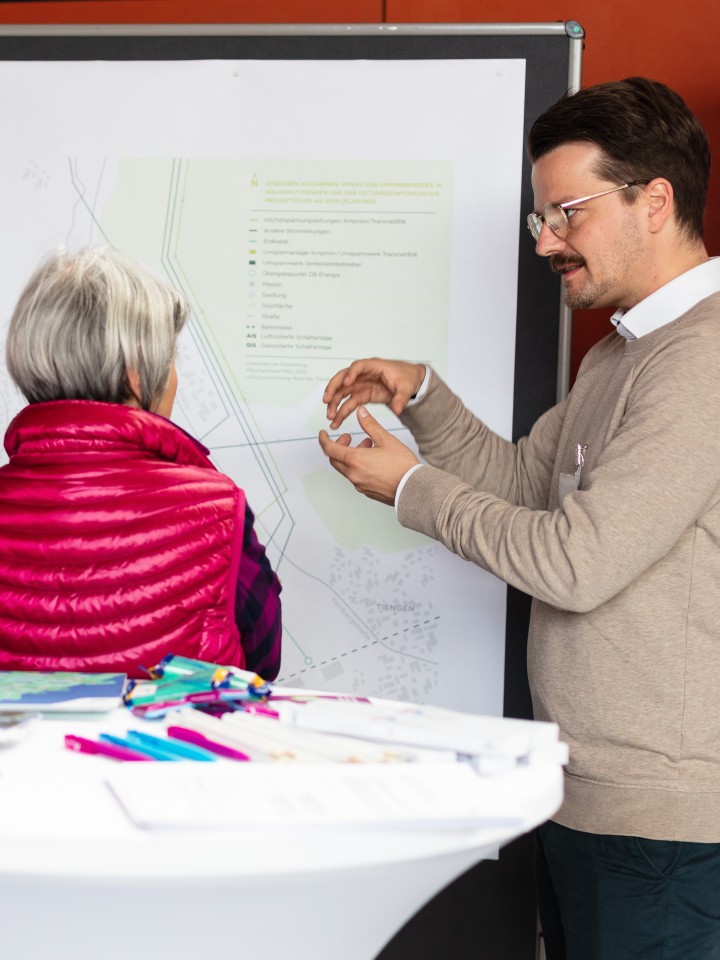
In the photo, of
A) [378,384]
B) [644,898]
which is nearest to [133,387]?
[378,384]

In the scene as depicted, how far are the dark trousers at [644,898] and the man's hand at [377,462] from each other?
576mm

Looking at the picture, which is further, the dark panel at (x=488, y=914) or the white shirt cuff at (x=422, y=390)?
the dark panel at (x=488, y=914)

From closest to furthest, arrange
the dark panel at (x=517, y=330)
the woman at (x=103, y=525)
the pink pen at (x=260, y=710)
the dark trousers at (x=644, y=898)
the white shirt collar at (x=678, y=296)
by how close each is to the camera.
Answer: the pink pen at (x=260, y=710) → the woman at (x=103, y=525) → the dark trousers at (x=644, y=898) → the white shirt collar at (x=678, y=296) → the dark panel at (x=517, y=330)

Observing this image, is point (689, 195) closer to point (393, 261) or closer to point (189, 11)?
point (393, 261)

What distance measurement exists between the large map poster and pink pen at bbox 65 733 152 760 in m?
1.34

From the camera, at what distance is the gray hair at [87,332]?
1.26 meters

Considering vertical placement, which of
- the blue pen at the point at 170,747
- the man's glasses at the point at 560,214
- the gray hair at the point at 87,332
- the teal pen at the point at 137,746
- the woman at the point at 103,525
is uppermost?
the man's glasses at the point at 560,214

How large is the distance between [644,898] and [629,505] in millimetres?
543

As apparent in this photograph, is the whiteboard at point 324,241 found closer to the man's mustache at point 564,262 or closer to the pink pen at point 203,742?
the man's mustache at point 564,262

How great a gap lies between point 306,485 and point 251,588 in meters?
0.94

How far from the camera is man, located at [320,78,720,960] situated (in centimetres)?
134

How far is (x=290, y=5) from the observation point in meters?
2.78

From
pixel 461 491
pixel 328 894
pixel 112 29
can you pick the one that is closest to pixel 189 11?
pixel 112 29

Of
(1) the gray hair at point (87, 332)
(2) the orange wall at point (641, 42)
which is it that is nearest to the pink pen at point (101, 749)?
(1) the gray hair at point (87, 332)
